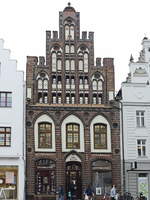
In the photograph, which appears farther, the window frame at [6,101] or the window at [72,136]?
→ the window at [72,136]

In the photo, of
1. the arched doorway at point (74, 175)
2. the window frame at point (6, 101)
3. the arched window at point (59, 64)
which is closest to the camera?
the window frame at point (6, 101)

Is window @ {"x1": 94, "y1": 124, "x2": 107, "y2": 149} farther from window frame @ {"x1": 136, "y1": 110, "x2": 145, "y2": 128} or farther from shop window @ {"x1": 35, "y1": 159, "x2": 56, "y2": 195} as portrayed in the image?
shop window @ {"x1": 35, "y1": 159, "x2": 56, "y2": 195}

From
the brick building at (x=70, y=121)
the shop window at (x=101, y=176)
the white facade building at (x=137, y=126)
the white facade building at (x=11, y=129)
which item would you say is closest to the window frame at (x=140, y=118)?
the white facade building at (x=137, y=126)

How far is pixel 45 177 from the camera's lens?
40375 millimetres

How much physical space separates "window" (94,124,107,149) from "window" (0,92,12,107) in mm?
7568

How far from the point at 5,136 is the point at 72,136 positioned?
572cm

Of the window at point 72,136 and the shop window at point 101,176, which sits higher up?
the window at point 72,136

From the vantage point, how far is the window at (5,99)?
3981 centimetres

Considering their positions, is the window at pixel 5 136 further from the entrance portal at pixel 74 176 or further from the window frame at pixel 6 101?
the entrance portal at pixel 74 176

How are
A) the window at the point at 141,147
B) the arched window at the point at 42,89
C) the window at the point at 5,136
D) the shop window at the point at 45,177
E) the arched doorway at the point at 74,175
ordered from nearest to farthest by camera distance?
the window at the point at 5,136 → the shop window at the point at 45,177 → the arched doorway at the point at 74,175 → the arched window at the point at 42,89 → the window at the point at 141,147

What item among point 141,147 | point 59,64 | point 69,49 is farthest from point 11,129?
point 141,147

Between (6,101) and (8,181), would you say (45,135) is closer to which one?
(6,101)

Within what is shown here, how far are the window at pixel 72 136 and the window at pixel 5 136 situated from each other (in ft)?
16.4

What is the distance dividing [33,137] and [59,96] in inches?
162
